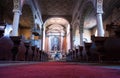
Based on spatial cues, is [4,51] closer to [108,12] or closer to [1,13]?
[1,13]

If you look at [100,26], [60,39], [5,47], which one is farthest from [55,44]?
[5,47]

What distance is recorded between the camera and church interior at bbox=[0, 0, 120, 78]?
2054mm

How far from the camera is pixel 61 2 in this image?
1555cm

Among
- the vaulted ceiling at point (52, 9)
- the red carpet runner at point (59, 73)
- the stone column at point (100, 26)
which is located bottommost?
the red carpet runner at point (59, 73)

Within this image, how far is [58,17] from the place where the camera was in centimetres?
1978

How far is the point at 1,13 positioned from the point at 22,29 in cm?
690

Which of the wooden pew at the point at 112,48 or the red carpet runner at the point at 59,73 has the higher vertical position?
the wooden pew at the point at 112,48

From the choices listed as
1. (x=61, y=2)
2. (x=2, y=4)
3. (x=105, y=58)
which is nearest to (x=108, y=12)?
(x=61, y=2)

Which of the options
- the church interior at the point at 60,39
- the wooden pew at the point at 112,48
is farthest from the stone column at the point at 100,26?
the wooden pew at the point at 112,48

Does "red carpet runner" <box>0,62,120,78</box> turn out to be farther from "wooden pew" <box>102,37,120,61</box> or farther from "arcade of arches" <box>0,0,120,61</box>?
"arcade of arches" <box>0,0,120,61</box>

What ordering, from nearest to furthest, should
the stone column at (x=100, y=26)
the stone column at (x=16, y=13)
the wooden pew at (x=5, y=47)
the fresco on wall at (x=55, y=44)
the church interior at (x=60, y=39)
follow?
the church interior at (x=60, y=39), the wooden pew at (x=5, y=47), the stone column at (x=100, y=26), the stone column at (x=16, y=13), the fresco on wall at (x=55, y=44)

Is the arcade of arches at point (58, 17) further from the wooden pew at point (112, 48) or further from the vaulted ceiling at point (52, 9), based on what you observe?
the wooden pew at point (112, 48)

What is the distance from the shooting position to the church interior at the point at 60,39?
80.9 inches

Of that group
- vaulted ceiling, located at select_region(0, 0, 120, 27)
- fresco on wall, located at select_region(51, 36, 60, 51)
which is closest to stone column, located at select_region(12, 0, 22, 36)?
Answer: vaulted ceiling, located at select_region(0, 0, 120, 27)
